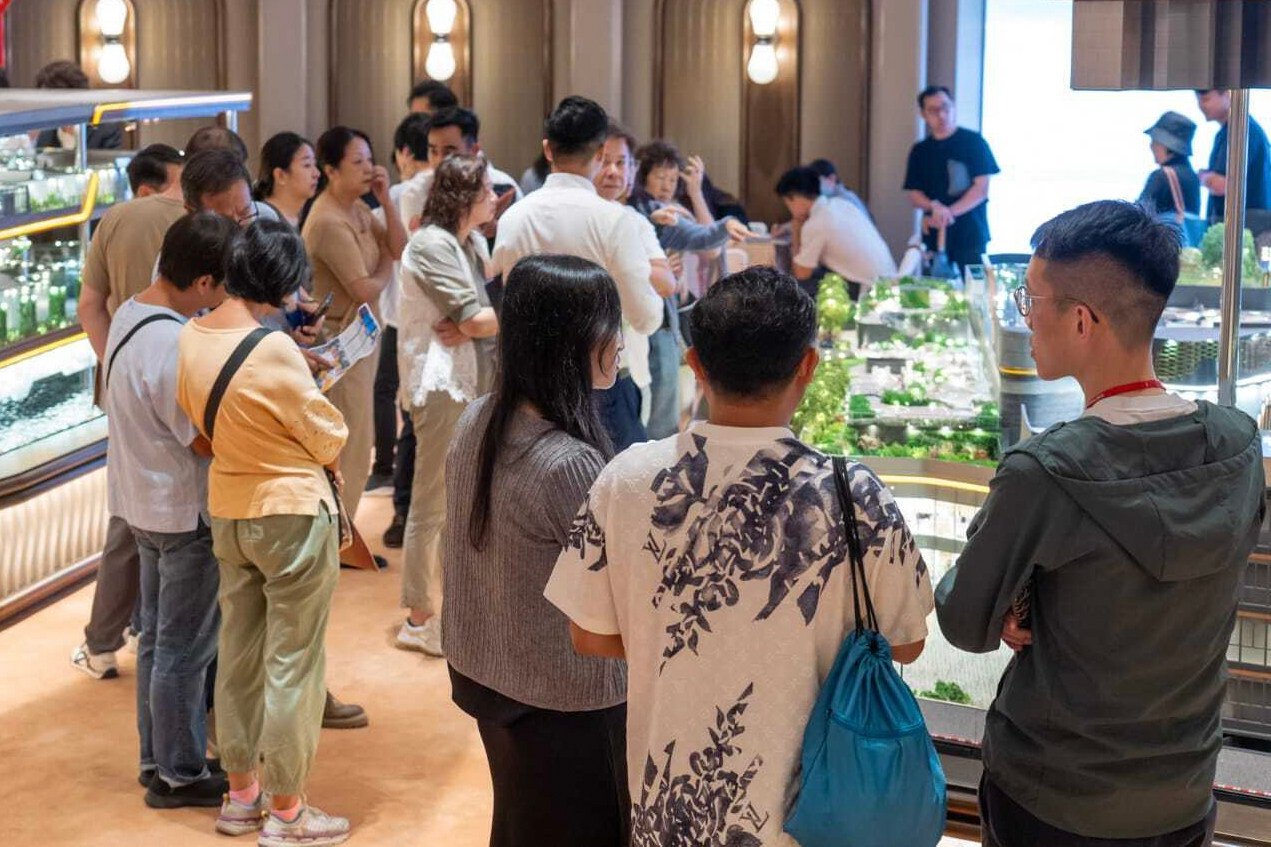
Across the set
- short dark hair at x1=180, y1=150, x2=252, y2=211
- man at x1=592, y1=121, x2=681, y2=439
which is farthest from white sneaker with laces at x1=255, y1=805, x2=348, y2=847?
short dark hair at x1=180, y1=150, x2=252, y2=211

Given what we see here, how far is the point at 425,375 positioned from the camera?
5.43 metres

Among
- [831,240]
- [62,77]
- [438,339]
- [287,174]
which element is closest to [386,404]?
[287,174]

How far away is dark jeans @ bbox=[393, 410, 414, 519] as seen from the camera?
22.0ft

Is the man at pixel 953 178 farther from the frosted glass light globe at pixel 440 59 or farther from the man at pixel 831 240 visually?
the frosted glass light globe at pixel 440 59

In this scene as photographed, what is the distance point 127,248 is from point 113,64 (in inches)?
296

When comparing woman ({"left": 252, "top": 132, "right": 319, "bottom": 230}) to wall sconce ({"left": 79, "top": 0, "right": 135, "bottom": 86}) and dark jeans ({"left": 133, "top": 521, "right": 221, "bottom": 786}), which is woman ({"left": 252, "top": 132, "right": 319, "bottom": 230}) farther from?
wall sconce ({"left": 79, "top": 0, "right": 135, "bottom": 86})

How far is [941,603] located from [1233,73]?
40.4 inches

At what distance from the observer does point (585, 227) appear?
16.6ft

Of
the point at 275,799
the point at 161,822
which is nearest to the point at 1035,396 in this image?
the point at 275,799

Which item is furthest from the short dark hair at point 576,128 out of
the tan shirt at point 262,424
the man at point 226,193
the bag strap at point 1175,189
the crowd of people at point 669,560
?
the bag strap at point 1175,189

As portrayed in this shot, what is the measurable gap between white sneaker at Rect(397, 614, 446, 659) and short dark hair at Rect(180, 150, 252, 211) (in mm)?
1508

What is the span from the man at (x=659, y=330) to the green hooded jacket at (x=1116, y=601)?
2.90 meters

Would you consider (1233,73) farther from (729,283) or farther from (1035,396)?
(1035,396)

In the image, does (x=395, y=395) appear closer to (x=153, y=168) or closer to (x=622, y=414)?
(x=153, y=168)
